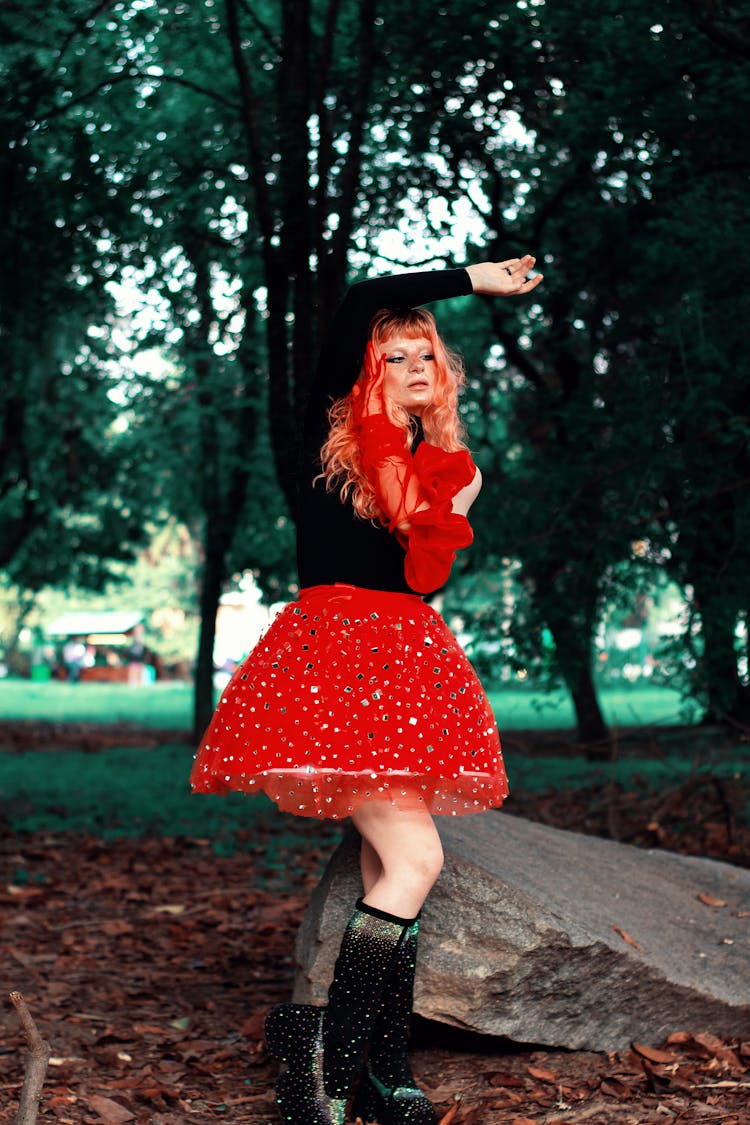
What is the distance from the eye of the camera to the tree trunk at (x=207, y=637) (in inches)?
614

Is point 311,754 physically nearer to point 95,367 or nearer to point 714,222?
point 714,222

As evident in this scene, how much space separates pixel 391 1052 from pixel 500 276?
7.05ft

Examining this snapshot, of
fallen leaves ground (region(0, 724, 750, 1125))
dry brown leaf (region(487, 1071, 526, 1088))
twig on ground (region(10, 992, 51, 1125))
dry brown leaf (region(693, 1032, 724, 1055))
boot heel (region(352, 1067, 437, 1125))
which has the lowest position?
fallen leaves ground (region(0, 724, 750, 1125))

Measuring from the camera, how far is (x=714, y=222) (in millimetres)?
7043

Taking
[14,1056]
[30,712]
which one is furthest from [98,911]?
[30,712]

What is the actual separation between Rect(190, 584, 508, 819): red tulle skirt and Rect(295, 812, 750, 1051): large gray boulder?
0.69 m

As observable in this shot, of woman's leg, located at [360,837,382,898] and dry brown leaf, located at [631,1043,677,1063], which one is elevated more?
woman's leg, located at [360,837,382,898]

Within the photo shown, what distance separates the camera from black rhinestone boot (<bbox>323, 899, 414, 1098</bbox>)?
126 inches

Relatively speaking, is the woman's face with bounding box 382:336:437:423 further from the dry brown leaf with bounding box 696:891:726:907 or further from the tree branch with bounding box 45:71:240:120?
Result: the tree branch with bounding box 45:71:240:120

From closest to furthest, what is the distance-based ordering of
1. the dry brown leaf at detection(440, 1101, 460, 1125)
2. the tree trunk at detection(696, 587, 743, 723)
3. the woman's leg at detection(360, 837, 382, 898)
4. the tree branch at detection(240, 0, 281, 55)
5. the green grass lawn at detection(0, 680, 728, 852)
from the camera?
the dry brown leaf at detection(440, 1101, 460, 1125), the woman's leg at detection(360, 837, 382, 898), the tree trunk at detection(696, 587, 743, 723), the tree branch at detection(240, 0, 281, 55), the green grass lawn at detection(0, 680, 728, 852)

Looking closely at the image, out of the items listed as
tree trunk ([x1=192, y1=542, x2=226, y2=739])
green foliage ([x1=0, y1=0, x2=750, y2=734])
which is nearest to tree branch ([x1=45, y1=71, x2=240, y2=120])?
green foliage ([x1=0, y1=0, x2=750, y2=734])

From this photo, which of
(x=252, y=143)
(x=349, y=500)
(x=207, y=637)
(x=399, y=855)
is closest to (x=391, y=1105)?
(x=399, y=855)

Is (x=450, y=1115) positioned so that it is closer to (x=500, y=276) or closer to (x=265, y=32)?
(x=500, y=276)

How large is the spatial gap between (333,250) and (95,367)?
721 centimetres
